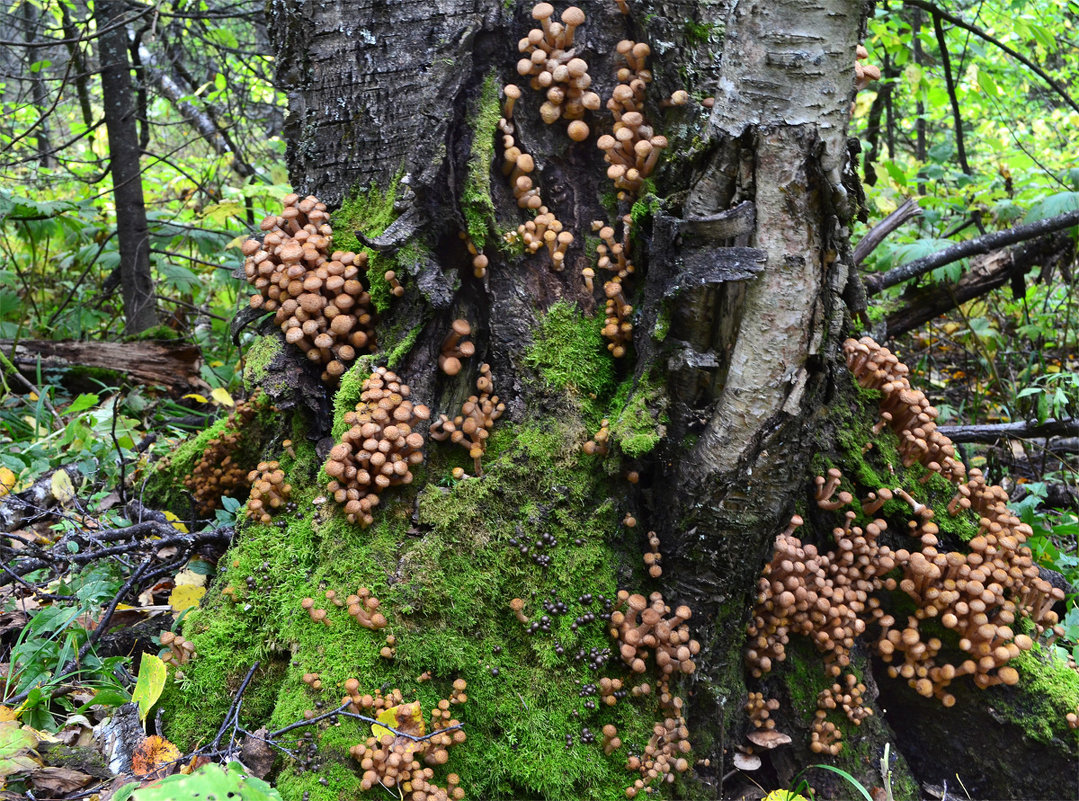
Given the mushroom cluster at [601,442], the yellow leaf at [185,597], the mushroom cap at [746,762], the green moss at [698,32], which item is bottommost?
the mushroom cap at [746,762]

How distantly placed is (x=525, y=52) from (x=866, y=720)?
3.12 metres

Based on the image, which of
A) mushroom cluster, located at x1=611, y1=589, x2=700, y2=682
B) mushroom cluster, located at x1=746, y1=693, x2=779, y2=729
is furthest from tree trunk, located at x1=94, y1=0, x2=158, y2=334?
mushroom cluster, located at x1=746, y1=693, x2=779, y2=729

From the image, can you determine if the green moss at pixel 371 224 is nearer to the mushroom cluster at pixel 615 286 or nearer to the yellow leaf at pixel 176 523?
the mushroom cluster at pixel 615 286

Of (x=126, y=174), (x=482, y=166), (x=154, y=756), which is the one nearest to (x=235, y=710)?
(x=154, y=756)

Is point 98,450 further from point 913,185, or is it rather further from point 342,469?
point 913,185

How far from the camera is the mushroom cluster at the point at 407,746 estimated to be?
231 centimetres

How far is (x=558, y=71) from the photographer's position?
A: 9.57ft

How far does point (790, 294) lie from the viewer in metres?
2.35

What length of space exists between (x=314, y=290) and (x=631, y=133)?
1.44m

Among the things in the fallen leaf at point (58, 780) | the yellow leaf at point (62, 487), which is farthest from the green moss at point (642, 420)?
the yellow leaf at point (62, 487)

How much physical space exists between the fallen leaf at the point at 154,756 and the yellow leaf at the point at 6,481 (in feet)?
7.46

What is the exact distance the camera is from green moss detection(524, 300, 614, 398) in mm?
3006

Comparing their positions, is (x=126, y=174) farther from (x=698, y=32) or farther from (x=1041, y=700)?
(x=1041, y=700)

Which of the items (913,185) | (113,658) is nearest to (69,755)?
(113,658)
